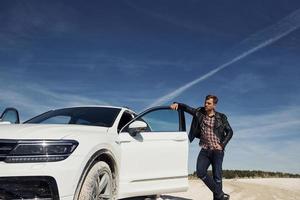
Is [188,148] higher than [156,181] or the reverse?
higher

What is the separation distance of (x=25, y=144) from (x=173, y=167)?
3245 millimetres

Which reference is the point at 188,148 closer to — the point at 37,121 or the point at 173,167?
the point at 173,167

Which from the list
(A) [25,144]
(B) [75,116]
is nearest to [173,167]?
(B) [75,116]

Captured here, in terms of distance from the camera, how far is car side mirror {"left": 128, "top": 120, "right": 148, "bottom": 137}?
7.27 m

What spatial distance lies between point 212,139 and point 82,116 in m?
2.49

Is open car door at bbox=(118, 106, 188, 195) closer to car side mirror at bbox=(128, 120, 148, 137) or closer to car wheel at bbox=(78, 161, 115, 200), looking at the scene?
car side mirror at bbox=(128, 120, 148, 137)

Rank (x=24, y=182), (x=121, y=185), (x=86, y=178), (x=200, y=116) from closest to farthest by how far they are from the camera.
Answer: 1. (x=24, y=182)
2. (x=86, y=178)
3. (x=121, y=185)
4. (x=200, y=116)

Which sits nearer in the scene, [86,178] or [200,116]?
[86,178]

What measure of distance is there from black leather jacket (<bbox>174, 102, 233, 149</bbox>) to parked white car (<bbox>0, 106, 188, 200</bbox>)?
33 cm

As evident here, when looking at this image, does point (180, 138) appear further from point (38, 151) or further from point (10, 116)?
point (38, 151)

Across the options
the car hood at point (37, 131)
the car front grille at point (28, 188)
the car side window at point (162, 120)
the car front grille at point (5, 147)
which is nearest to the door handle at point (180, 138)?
the car side window at point (162, 120)

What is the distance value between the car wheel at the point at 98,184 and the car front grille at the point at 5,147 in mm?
1042

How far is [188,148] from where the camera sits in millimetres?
8617

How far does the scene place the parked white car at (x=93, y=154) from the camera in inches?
217
